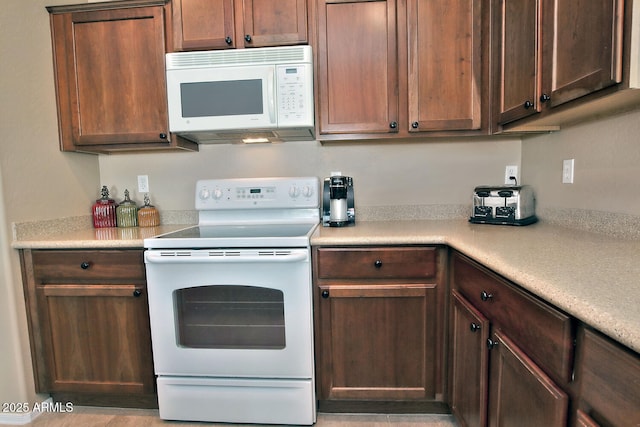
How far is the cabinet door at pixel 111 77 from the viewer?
176cm

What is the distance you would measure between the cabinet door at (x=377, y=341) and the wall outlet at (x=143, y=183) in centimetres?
137

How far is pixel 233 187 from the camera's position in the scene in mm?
1989

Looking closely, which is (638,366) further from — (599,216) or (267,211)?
(267,211)

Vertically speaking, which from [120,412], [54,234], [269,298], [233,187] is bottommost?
[120,412]

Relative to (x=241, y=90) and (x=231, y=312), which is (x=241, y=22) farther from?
(x=231, y=312)

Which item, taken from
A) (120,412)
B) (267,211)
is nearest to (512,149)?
(267,211)

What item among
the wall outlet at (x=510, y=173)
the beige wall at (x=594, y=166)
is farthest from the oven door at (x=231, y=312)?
the wall outlet at (x=510, y=173)

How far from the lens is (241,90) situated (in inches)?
65.3

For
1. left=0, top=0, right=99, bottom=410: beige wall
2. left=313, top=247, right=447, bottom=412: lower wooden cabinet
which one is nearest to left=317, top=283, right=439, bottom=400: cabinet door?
left=313, top=247, right=447, bottom=412: lower wooden cabinet

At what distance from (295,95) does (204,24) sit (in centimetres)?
60

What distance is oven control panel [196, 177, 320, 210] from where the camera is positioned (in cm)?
195

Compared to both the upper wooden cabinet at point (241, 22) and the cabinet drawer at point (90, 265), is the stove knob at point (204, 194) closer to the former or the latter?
the cabinet drawer at point (90, 265)

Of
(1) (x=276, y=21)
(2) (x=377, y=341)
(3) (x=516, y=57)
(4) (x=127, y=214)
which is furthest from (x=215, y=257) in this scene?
(3) (x=516, y=57)

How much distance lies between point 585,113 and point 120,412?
8.06 ft
